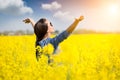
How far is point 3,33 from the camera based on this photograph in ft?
22.6

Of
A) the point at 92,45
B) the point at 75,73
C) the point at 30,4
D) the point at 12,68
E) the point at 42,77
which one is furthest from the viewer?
the point at 92,45

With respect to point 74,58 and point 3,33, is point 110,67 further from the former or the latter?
point 3,33

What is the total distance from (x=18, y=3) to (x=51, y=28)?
1623 mm

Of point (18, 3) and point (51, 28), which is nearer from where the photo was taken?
point (51, 28)

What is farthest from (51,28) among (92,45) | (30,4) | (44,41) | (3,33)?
(3,33)

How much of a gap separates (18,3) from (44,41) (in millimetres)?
1704

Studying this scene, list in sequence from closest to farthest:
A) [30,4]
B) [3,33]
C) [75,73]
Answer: [75,73]
[30,4]
[3,33]

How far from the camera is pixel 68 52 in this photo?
354 cm

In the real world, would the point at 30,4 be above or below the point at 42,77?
above

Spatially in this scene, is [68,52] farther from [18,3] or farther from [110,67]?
[18,3]

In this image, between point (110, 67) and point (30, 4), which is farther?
point (30, 4)

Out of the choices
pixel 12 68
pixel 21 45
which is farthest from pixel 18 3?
pixel 12 68

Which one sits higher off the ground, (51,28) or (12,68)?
(51,28)

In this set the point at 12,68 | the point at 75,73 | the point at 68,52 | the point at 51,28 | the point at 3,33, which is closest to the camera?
the point at 75,73
